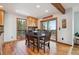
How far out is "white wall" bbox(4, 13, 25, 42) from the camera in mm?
2480

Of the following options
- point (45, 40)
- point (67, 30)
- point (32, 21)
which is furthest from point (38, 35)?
point (67, 30)

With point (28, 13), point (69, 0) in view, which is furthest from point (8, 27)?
point (69, 0)

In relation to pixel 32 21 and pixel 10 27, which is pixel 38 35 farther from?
pixel 10 27

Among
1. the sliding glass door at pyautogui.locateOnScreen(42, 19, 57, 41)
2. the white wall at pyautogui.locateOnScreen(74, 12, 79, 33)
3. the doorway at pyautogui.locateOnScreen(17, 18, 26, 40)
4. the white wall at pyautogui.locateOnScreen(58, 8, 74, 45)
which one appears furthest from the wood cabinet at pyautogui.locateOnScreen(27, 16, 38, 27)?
the white wall at pyautogui.locateOnScreen(74, 12, 79, 33)

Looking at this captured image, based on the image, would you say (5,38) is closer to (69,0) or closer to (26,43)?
(26,43)

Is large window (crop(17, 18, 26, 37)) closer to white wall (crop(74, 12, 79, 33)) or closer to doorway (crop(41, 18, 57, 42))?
doorway (crop(41, 18, 57, 42))

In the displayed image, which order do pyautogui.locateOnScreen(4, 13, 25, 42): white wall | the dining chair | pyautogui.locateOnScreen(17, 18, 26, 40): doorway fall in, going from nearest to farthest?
pyautogui.locateOnScreen(4, 13, 25, 42): white wall < pyautogui.locateOnScreen(17, 18, 26, 40): doorway < the dining chair

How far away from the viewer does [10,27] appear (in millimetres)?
2584

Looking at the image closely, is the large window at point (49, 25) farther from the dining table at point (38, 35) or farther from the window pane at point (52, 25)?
the dining table at point (38, 35)

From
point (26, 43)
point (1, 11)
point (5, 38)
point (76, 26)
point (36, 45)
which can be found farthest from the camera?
point (76, 26)

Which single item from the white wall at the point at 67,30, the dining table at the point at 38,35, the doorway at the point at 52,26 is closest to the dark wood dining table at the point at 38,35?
the dining table at the point at 38,35

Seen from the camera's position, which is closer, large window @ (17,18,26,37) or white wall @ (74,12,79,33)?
large window @ (17,18,26,37)

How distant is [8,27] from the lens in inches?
101

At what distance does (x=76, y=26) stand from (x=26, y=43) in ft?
5.89
